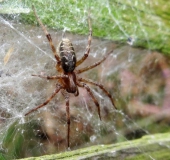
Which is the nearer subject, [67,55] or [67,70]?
[67,55]

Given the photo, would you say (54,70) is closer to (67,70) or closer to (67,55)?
(67,70)

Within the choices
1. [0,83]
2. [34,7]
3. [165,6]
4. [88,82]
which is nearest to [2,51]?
[0,83]

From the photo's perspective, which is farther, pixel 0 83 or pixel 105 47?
pixel 105 47

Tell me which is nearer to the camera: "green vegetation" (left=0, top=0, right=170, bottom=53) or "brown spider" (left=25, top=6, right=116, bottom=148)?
"green vegetation" (left=0, top=0, right=170, bottom=53)

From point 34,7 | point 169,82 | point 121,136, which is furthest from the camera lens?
point 169,82

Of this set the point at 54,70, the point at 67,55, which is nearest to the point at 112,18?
the point at 67,55

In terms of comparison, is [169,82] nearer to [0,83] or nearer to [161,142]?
[161,142]
